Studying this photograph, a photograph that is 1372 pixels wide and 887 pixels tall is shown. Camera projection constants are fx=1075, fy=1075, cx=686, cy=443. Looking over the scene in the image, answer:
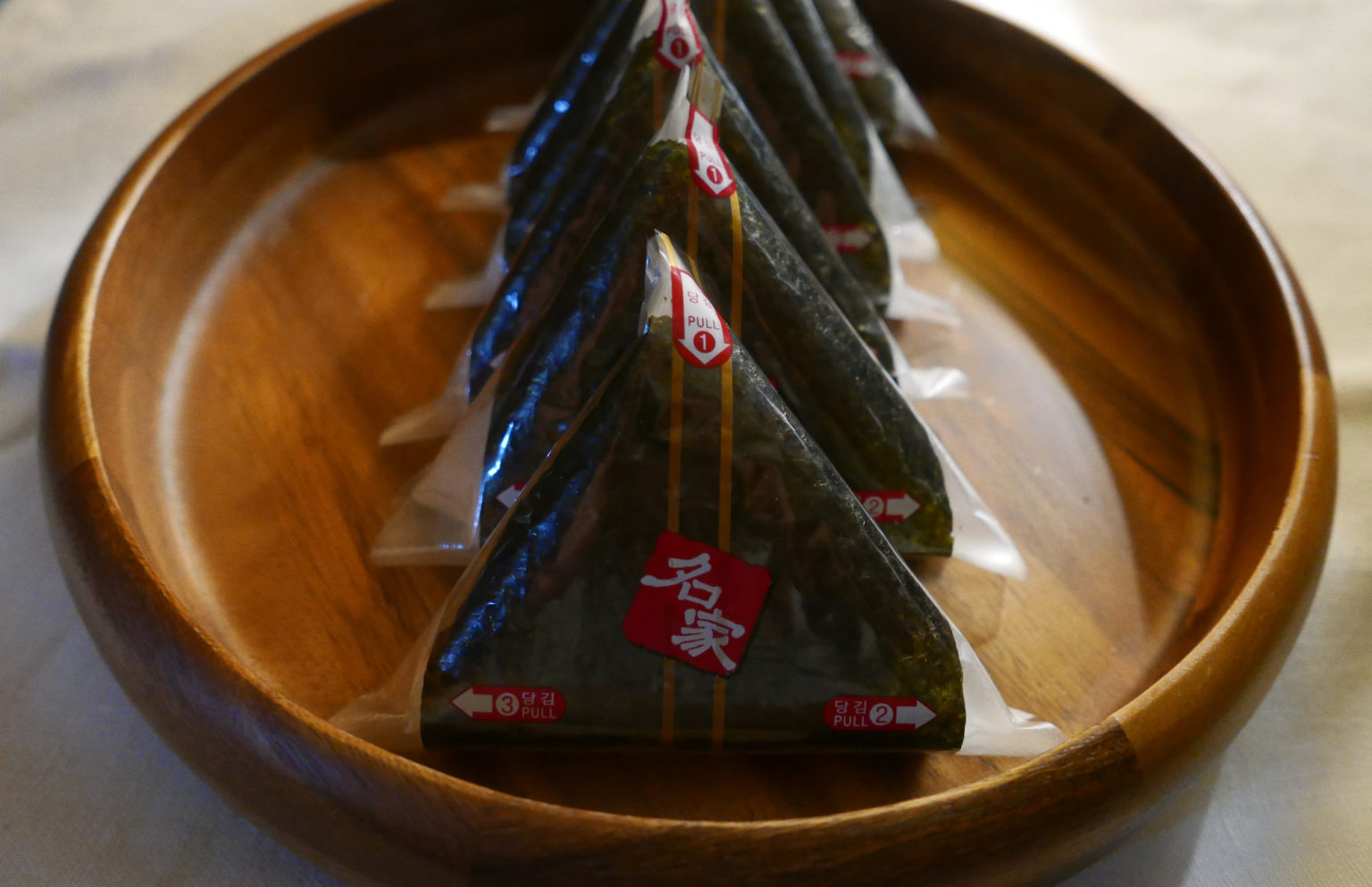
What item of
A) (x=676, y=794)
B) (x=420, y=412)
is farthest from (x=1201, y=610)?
(x=420, y=412)

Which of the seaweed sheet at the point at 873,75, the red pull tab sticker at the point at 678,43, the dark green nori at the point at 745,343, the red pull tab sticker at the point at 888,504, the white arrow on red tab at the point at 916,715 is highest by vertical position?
the red pull tab sticker at the point at 678,43

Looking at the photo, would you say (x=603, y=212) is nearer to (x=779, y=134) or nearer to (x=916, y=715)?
(x=779, y=134)

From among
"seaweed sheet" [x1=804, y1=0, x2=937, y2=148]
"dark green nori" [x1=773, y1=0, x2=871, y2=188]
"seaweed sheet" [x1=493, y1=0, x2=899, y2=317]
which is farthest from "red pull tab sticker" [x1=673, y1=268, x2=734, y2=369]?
"seaweed sheet" [x1=804, y1=0, x2=937, y2=148]

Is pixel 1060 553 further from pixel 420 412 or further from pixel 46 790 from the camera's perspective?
pixel 46 790

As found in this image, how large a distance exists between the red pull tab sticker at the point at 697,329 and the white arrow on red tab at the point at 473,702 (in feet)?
0.65

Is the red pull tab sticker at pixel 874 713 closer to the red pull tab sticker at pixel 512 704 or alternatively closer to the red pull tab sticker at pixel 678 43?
the red pull tab sticker at pixel 512 704

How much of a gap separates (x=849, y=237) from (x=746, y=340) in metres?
0.24

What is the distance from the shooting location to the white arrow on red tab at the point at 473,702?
542 mm

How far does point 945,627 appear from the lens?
0.57 m

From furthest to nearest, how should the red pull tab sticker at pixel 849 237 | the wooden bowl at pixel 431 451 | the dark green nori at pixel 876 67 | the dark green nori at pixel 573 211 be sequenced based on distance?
the dark green nori at pixel 876 67
the red pull tab sticker at pixel 849 237
the dark green nori at pixel 573 211
the wooden bowl at pixel 431 451

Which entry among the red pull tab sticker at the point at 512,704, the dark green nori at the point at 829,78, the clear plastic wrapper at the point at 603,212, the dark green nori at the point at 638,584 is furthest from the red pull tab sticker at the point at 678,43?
the red pull tab sticker at the point at 512,704

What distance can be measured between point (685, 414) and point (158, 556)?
13.6 inches

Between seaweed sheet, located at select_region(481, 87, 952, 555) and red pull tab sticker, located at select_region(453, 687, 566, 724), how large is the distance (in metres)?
0.13

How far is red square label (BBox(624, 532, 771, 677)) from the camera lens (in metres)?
0.53
